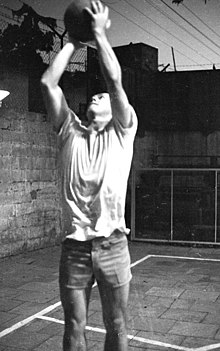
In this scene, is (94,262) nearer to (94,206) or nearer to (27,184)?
(94,206)

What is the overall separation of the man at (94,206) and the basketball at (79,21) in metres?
0.05

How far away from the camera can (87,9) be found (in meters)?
1.91

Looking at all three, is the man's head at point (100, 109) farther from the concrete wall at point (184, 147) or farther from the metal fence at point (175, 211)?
the concrete wall at point (184, 147)

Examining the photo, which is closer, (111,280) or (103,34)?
(103,34)

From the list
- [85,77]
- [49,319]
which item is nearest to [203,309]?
[49,319]

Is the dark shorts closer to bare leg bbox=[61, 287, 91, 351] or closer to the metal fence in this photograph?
bare leg bbox=[61, 287, 91, 351]

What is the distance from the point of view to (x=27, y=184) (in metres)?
7.84

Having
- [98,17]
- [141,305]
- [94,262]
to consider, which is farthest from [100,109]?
[141,305]

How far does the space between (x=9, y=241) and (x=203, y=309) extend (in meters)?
3.44

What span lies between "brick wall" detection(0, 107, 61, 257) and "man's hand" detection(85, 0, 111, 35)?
18.2 ft

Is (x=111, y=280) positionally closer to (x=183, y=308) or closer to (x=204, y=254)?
(x=183, y=308)

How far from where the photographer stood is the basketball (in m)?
1.94

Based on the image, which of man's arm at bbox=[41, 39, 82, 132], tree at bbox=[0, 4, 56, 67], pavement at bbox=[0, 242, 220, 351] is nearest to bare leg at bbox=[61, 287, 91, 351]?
man's arm at bbox=[41, 39, 82, 132]

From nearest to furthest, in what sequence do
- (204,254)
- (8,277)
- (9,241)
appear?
1. (8,277)
2. (9,241)
3. (204,254)
